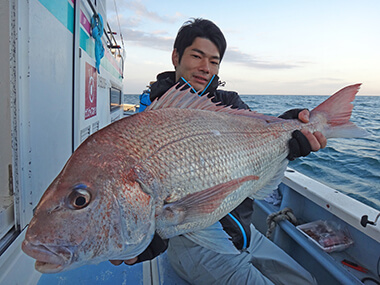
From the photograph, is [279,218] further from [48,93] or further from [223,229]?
[48,93]

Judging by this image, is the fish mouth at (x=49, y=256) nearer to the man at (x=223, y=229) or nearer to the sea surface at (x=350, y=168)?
the man at (x=223, y=229)

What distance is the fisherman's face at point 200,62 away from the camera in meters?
2.21

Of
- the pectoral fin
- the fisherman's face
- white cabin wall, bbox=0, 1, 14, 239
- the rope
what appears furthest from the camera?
the rope

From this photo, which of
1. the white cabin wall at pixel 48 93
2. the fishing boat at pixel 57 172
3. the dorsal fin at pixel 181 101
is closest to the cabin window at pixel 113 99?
the fishing boat at pixel 57 172

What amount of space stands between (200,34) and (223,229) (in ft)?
5.39

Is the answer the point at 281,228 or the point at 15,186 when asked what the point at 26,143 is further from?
the point at 281,228

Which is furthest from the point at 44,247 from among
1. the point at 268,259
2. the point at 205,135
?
the point at 268,259

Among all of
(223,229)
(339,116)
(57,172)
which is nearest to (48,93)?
(57,172)

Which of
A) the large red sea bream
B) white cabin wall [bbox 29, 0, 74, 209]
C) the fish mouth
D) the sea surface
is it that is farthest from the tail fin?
the sea surface

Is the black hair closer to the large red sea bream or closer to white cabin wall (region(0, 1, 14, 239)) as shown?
the large red sea bream

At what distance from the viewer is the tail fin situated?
1.91 metres

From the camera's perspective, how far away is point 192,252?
1.93 meters

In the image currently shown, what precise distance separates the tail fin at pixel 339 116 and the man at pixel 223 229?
0.55ft

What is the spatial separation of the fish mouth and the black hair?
192 centimetres
